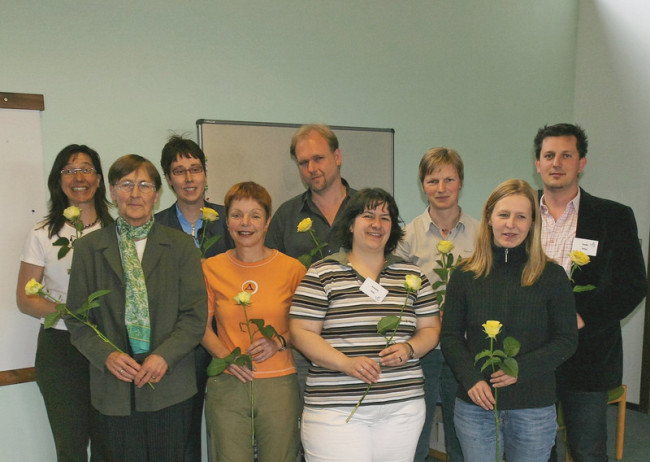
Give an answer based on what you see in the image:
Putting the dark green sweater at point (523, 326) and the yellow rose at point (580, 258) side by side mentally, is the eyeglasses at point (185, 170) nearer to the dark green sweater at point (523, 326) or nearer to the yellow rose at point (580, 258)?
the dark green sweater at point (523, 326)

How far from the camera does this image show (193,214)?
2.54 metres

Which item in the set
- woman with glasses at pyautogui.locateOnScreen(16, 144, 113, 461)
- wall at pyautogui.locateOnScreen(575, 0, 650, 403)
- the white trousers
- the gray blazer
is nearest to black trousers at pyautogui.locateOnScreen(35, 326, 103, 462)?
woman with glasses at pyautogui.locateOnScreen(16, 144, 113, 461)

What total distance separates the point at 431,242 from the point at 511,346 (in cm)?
84

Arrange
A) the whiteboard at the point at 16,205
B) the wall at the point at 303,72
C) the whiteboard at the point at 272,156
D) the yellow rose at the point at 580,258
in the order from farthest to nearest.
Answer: the whiteboard at the point at 272,156 → the wall at the point at 303,72 → the whiteboard at the point at 16,205 → the yellow rose at the point at 580,258

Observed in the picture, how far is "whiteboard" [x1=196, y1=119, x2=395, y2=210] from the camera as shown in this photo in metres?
3.26

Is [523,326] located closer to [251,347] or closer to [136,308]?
[251,347]

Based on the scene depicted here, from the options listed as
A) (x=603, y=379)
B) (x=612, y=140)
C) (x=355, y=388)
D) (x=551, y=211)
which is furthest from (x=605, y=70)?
(x=355, y=388)

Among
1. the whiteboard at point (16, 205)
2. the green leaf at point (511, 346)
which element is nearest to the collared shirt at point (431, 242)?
the green leaf at point (511, 346)

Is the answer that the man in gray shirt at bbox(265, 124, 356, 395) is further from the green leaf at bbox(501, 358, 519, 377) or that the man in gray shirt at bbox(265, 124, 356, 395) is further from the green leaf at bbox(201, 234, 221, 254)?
the green leaf at bbox(501, 358, 519, 377)

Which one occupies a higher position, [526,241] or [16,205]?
[16,205]

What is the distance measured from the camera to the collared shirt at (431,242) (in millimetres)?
2490

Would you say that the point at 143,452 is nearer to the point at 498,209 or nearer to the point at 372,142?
the point at 498,209

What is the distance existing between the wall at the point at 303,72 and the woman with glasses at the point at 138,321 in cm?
112

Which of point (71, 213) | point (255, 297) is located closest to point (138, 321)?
point (255, 297)
